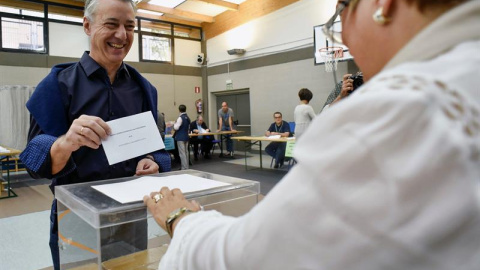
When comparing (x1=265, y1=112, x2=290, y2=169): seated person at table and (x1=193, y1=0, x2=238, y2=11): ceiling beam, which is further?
(x1=193, y1=0, x2=238, y2=11): ceiling beam

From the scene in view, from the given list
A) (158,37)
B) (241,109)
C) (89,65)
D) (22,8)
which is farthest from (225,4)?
(89,65)

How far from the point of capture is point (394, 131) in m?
0.33

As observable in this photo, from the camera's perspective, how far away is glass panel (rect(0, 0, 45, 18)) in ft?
27.2

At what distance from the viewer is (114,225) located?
74 cm

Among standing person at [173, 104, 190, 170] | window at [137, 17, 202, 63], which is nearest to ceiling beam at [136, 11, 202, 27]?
window at [137, 17, 202, 63]

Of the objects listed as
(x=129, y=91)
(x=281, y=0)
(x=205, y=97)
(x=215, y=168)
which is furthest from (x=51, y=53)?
(x=129, y=91)

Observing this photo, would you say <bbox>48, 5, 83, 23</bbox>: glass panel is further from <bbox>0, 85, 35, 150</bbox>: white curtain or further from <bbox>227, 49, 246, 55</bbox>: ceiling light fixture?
<bbox>227, 49, 246, 55</bbox>: ceiling light fixture

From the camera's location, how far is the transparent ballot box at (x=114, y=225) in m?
0.74

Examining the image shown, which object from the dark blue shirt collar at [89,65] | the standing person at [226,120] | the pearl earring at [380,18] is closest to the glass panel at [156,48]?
the standing person at [226,120]

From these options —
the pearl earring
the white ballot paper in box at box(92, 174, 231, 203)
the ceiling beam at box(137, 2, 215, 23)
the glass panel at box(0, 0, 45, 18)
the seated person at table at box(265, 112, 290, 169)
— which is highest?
the ceiling beam at box(137, 2, 215, 23)

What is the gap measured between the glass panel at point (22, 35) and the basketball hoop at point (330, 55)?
287 inches

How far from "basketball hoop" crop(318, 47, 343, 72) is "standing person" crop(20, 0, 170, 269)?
599 centimetres

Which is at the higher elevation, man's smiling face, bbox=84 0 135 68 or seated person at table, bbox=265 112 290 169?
man's smiling face, bbox=84 0 135 68

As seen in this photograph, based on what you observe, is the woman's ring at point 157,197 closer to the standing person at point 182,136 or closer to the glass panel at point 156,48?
the standing person at point 182,136
